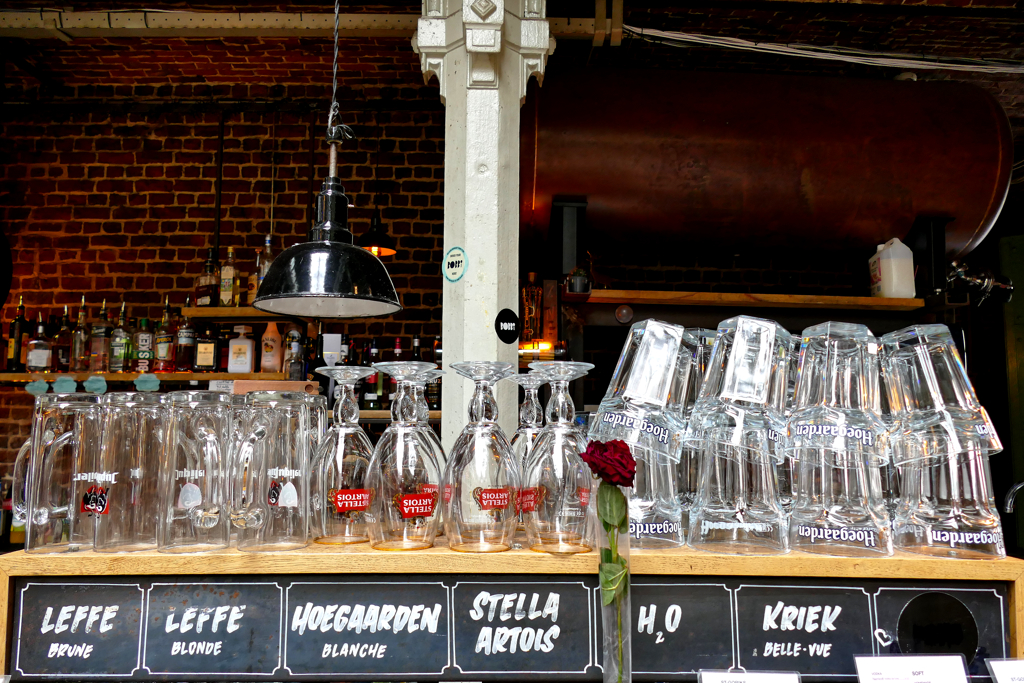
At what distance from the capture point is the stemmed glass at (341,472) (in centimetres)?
129

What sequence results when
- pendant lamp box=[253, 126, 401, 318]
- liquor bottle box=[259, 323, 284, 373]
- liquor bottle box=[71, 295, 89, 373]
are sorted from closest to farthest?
1. pendant lamp box=[253, 126, 401, 318]
2. liquor bottle box=[259, 323, 284, 373]
3. liquor bottle box=[71, 295, 89, 373]

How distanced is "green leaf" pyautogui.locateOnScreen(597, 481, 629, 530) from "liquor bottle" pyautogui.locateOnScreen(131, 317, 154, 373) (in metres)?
3.54

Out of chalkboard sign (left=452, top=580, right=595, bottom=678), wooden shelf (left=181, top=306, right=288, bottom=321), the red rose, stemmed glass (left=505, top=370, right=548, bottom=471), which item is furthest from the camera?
wooden shelf (left=181, top=306, right=288, bottom=321)

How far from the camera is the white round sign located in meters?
2.15

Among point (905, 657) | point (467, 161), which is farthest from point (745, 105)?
point (905, 657)

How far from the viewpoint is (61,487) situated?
3.96 ft

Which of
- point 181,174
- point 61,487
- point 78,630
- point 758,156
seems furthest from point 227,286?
point 78,630

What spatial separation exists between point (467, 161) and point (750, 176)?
4.65 ft

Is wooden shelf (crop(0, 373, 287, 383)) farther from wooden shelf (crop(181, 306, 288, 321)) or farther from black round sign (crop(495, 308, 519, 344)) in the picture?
black round sign (crop(495, 308, 519, 344))

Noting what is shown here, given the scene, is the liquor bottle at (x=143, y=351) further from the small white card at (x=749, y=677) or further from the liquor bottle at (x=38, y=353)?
the small white card at (x=749, y=677)

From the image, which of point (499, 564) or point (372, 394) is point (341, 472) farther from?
point (372, 394)

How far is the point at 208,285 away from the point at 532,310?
72.6 inches

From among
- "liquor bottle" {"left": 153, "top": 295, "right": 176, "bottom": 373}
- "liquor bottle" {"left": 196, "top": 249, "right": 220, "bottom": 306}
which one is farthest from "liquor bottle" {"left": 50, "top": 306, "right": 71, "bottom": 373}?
"liquor bottle" {"left": 196, "top": 249, "right": 220, "bottom": 306}

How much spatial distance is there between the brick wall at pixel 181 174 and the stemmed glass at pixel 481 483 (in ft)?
9.96
